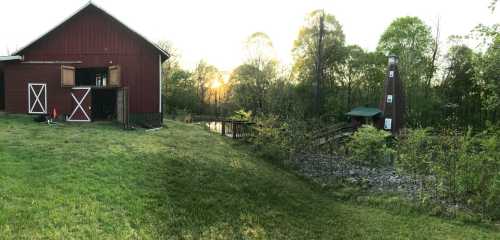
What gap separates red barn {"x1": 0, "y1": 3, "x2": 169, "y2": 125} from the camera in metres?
16.0

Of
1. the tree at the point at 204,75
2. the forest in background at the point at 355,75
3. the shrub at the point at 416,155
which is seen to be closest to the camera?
the shrub at the point at 416,155

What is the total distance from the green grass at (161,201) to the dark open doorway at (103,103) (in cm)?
822

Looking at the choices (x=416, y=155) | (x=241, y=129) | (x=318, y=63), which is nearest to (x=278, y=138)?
(x=241, y=129)

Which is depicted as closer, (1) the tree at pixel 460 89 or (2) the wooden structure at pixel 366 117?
(2) the wooden structure at pixel 366 117

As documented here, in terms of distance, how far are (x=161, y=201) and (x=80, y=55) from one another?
1193 centimetres

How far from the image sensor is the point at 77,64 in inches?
640

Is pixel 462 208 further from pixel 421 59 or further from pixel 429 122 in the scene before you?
pixel 421 59

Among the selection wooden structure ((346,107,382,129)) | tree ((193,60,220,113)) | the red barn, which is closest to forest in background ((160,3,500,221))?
wooden structure ((346,107,382,129))

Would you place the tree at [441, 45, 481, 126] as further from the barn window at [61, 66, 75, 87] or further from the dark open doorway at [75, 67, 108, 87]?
the barn window at [61, 66, 75, 87]

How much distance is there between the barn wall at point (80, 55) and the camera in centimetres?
1612

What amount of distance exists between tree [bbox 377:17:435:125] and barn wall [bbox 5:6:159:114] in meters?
18.8

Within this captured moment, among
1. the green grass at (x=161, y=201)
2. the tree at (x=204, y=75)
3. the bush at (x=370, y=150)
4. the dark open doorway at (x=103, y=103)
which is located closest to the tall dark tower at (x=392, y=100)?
the bush at (x=370, y=150)

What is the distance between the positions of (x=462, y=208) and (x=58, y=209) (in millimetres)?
8201

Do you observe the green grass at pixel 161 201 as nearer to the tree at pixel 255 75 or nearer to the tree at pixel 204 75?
the tree at pixel 255 75
